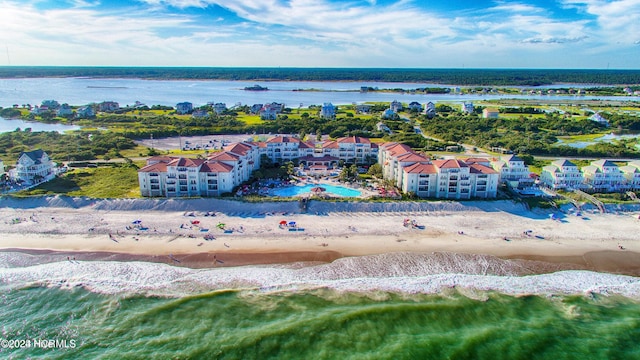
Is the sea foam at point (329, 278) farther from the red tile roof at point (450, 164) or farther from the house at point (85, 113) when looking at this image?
the house at point (85, 113)

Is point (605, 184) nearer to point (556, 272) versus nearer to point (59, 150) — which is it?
point (556, 272)

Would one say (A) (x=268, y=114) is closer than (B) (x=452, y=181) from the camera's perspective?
No

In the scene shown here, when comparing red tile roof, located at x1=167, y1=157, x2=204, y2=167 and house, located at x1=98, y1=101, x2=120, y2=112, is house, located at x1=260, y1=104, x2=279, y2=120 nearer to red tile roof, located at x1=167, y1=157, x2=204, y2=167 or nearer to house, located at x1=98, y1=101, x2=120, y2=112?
house, located at x1=98, y1=101, x2=120, y2=112

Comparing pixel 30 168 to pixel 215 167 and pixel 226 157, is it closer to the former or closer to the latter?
pixel 215 167

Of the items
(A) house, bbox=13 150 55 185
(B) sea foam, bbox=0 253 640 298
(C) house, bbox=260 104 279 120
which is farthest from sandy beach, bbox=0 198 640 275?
(C) house, bbox=260 104 279 120

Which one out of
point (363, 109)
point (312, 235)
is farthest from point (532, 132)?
point (312, 235)

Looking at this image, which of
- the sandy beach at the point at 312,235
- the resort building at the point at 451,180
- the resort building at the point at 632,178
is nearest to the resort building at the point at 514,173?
the resort building at the point at 451,180
